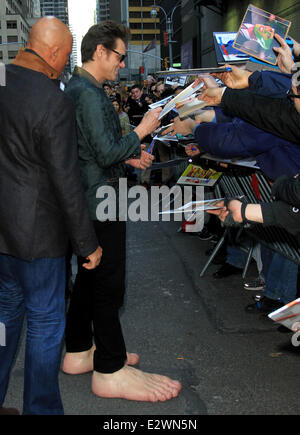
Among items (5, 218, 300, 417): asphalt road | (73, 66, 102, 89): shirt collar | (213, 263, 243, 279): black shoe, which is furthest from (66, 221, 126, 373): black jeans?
(213, 263, 243, 279): black shoe

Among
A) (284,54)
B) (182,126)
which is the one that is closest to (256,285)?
(182,126)

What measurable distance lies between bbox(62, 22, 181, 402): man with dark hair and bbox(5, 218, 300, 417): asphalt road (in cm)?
14

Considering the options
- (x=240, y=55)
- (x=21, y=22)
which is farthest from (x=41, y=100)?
(x=21, y=22)

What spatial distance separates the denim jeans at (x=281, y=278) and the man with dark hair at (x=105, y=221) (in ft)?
4.93

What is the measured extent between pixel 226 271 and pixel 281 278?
1286 mm

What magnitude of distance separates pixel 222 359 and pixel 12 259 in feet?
6.15

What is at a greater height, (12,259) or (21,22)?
(21,22)

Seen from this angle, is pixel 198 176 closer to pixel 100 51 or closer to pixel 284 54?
pixel 284 54

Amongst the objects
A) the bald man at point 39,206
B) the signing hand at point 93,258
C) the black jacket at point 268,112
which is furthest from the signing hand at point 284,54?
the signing hand at point 93,258

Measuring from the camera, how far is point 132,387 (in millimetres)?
3291

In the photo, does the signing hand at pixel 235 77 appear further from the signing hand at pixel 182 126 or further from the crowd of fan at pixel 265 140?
the signing hand at pixel 182 126

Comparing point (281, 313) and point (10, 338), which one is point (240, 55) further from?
point (10, 338)

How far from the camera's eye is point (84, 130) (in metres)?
2.99

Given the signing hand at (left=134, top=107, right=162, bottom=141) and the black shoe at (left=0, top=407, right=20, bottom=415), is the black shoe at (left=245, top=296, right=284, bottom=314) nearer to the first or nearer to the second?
the signing hand at (left=134, top=107, right=162, bottom=141)
